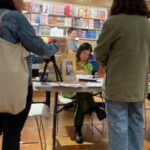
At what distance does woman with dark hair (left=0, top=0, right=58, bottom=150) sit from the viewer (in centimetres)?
170

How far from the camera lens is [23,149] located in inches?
114

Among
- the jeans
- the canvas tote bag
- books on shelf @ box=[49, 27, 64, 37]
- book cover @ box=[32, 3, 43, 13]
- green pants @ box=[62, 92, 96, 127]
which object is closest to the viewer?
the canvas tote bag

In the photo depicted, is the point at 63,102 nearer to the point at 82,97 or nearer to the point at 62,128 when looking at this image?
the point at 82,97

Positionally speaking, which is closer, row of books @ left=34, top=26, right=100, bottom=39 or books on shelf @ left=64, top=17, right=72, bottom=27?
row of books @ left=34, top=26, right=100, bottom=39

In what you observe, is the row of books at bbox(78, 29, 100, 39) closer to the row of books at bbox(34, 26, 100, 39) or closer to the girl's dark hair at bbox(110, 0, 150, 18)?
the row of books at bbox(34, 26, 100, 39)

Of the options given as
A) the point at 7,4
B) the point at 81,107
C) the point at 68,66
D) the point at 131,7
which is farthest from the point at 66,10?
the point at 7,4

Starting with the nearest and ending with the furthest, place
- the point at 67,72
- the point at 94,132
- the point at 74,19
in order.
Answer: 1. the point at 67,72
2. the point at 94,132
3. the point at 74,19

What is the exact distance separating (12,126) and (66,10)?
5288 millimetres

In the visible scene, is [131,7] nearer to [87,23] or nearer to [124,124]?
[124,124]

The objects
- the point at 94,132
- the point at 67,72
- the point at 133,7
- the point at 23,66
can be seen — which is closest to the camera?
the point at 23,66

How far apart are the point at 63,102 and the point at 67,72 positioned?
55 centimetres

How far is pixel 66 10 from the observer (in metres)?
6.77

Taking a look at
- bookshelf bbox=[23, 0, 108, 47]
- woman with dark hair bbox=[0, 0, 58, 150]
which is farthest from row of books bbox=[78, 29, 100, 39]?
woman with dark hair bbox=[0, 0, 58, 150]

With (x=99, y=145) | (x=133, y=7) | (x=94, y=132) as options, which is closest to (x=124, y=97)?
(x=133, y=7)
